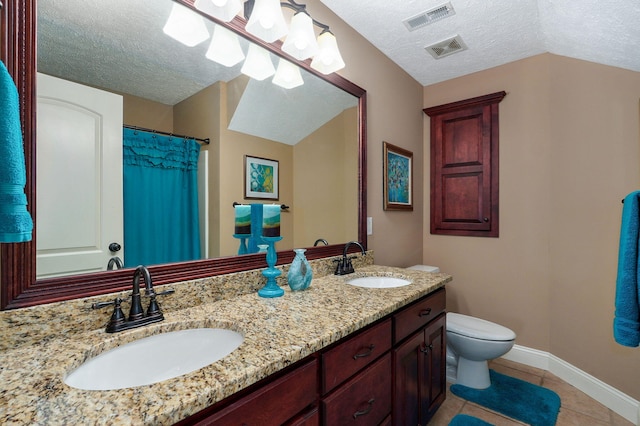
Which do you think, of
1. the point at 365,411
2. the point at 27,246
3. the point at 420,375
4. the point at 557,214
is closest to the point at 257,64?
the point at 27,246

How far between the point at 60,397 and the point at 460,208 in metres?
2.82

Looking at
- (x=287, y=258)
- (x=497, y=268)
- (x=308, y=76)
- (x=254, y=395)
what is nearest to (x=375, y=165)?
(x=308, y=76)

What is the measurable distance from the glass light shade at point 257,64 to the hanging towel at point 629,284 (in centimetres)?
163

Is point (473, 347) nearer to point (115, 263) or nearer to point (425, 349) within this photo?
point (425, 349)

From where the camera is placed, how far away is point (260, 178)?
1455 millimetres

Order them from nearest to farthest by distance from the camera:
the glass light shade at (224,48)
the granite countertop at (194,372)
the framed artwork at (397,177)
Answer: the granite countertop at (194,372), the glass light shade at (224,48), the framed artwork at (397,177)

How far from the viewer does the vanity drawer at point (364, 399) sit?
95 cm

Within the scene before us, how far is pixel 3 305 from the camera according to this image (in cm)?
77

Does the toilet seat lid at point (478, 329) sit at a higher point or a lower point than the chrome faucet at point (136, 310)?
lower

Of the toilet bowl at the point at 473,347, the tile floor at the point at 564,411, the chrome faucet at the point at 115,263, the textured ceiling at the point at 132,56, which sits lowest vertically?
the tile floor at the point at 564,411

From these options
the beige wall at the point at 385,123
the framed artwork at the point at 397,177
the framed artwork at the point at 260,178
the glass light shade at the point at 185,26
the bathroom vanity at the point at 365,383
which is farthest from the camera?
the framed artwork at the point at 397,177

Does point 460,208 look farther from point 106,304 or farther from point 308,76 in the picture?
point 106,304

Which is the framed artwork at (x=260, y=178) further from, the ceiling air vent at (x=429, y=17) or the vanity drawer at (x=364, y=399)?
the ceiling air vent at (x=429, y=17)

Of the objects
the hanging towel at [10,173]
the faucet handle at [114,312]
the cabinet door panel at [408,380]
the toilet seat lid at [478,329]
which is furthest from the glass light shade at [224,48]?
the toilet seat lid at [478,329]
